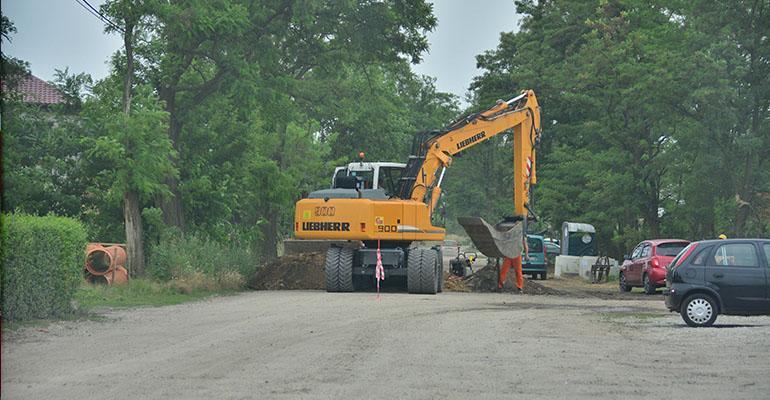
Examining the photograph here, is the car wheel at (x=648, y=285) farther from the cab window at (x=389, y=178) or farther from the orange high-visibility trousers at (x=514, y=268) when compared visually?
the cab window at (x=389, y=178)

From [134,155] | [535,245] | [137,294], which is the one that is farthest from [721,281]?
[535,245]

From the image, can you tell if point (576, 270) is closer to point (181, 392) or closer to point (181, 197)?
point (181, 197)

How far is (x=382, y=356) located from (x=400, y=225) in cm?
1507

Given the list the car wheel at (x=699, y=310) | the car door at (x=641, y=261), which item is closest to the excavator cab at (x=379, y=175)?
the car door at (x=641, y=261)

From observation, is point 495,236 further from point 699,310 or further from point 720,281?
point 720,281

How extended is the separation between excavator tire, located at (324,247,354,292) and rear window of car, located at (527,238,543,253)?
18435 mm

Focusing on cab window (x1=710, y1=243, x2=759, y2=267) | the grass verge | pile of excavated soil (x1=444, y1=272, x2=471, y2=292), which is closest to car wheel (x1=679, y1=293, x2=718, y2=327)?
cab window (x1=710, y1=243, x2=759, y2=267)

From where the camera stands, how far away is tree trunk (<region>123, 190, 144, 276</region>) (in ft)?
95.0

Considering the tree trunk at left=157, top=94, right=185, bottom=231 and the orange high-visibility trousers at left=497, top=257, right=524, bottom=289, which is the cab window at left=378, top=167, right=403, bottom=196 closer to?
the orange high-visibility trousers at left=497, top=257, right=524, bottom=289

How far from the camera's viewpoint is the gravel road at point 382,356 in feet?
36.1

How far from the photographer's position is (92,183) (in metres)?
30.5

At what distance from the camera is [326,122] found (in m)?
57.5

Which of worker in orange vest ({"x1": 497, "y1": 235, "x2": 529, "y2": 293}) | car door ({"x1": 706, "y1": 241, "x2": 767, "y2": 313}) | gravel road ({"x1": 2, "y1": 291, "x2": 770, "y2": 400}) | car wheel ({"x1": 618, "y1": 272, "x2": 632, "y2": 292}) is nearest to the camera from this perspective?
gravel road ({"x1": 2, "y1": 291, "x2": 770, "y2": 400})

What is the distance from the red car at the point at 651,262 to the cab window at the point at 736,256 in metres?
10.4
